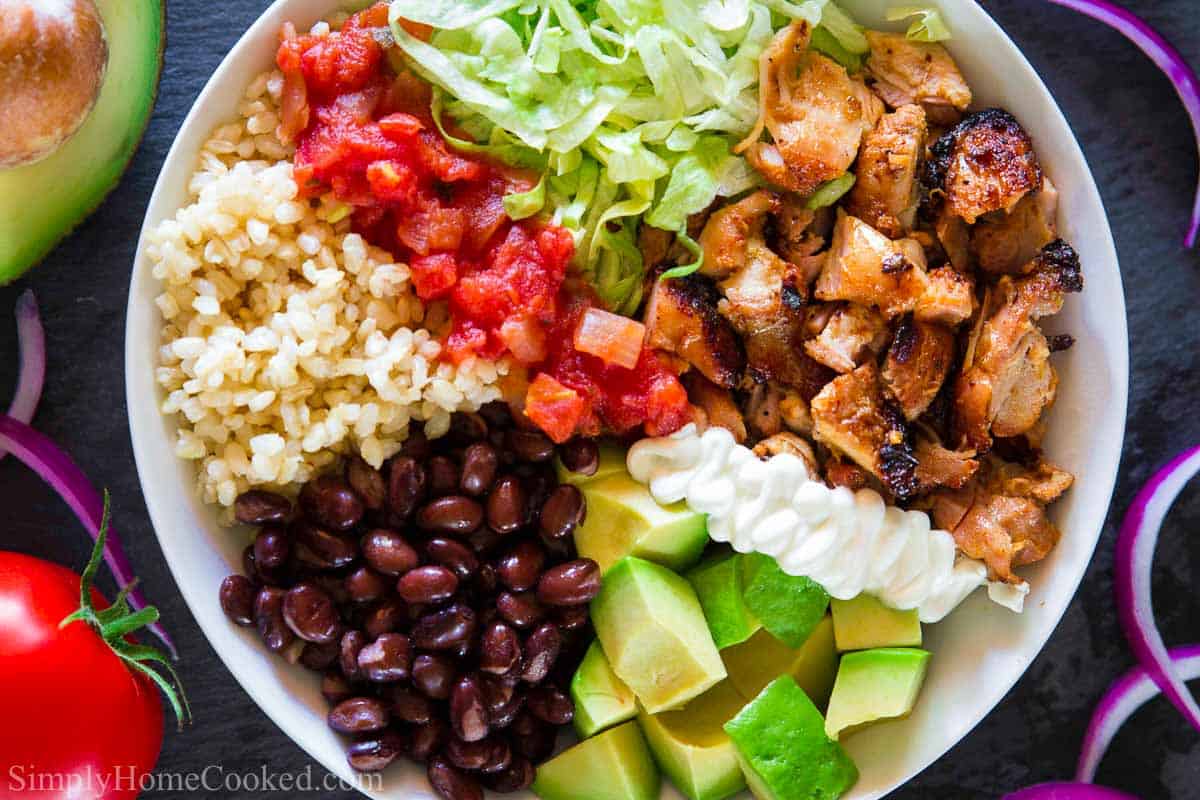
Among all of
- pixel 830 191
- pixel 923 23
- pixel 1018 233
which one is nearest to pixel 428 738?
pixel 830 191

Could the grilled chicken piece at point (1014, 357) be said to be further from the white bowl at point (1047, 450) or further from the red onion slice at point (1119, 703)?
the red onion slice at point (1119, 703)

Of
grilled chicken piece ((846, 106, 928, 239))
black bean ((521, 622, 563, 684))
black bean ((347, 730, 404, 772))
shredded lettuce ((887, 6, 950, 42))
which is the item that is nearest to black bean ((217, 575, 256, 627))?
black bean ((347, 730, 404, 772))

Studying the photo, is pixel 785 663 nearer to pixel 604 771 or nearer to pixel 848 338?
pixel 604 771

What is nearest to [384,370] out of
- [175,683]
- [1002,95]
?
[175,683]

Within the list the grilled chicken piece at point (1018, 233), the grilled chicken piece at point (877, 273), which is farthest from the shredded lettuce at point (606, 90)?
the grilled chicken piece at point (1018, 233)

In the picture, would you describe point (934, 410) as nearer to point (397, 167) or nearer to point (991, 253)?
point (991, 253)

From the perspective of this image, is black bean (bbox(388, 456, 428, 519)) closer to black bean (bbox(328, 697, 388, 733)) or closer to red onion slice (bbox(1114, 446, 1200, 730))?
black bean (bbox(328, 697, 388, 733))
